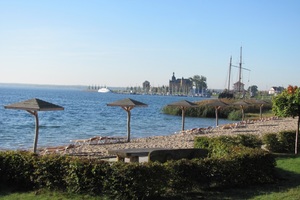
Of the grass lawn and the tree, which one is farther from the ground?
the tree

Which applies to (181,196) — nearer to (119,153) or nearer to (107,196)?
(107,196)

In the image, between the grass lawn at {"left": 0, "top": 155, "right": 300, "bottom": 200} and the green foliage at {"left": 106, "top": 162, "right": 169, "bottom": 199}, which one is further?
the grass lawn at {"left": 0, "top": 155, "right": 300, "bottom": 200}

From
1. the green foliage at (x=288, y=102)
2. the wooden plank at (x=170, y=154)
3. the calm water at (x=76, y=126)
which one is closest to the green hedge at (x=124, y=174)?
the wooden plank at (x=170, y=154)

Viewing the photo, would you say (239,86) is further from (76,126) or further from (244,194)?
(244,194)

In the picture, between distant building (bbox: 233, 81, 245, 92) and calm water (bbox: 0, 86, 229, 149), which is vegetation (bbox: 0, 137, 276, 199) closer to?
calm water (bbox: 0, 86, 229, 149)

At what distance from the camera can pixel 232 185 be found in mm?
10594

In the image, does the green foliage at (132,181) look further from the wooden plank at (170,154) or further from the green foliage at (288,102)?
the green foliage at (288,102)

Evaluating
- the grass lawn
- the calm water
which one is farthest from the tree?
the calm water

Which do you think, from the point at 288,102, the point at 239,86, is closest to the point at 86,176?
the point at 288,102

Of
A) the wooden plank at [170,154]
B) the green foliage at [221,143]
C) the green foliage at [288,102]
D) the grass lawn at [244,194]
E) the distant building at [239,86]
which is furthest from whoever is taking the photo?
the distant building at [239,86]

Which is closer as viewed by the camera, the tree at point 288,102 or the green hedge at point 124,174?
the green hedge at point 124,174

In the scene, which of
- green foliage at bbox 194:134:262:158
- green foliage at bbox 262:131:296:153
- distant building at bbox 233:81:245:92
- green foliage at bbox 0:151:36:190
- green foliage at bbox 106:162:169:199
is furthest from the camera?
distant building at bbox 233:81:245:92

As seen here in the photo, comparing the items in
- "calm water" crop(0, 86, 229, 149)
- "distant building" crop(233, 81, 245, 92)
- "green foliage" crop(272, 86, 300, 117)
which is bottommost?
"calm water" crop(0, 86, 229, 149)

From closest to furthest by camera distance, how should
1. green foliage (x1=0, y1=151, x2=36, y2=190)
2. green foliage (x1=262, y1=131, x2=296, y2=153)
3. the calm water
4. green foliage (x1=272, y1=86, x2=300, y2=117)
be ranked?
green foliage (x1=0, y1=151, x2=36, y2=190) < green foliage (x1=272, y1=86, x2=300, y2=117) < green foliage (x1=262, y1=131, x2=296, y2=153) < the calm water
